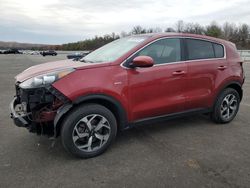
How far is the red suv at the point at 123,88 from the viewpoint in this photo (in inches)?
134

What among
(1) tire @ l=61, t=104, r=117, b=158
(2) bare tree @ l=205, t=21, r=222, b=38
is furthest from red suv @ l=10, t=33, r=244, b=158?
(2) bare tree @ l=205, t=21, r=222, b=38

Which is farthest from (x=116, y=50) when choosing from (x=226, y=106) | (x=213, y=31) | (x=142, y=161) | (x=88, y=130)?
(x=213, y=31)

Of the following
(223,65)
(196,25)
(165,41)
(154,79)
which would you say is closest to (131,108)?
(154,79)

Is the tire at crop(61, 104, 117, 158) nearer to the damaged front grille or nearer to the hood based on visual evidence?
the damaged front grille

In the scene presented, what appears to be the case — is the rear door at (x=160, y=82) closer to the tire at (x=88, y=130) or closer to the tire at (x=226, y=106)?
the tire at (x=88, y=130)

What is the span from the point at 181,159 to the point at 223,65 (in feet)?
7.19

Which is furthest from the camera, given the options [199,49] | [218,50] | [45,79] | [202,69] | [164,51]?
[218,50]

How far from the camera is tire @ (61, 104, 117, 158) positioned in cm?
340

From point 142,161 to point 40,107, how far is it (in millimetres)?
1537

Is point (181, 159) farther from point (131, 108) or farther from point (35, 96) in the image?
point (35, 96)

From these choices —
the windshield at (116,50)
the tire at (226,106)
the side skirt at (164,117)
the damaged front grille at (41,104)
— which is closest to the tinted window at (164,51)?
the windshield at (116,50)

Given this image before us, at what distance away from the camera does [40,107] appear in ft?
11.3

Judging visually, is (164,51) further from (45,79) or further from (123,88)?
(45,79)

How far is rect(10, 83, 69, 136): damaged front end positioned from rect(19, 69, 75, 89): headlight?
0.17 feet
